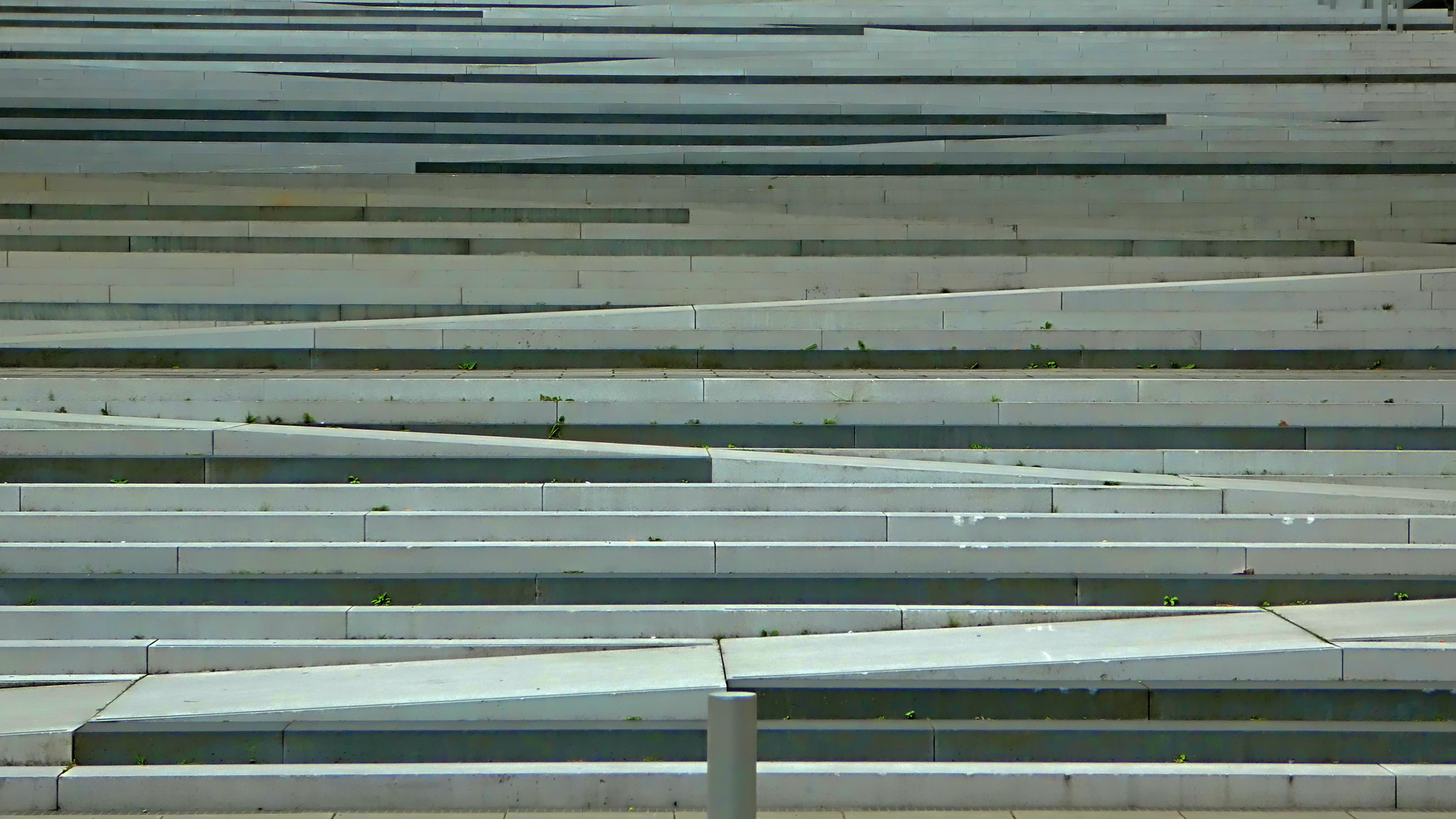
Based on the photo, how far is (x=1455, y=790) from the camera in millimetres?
4504

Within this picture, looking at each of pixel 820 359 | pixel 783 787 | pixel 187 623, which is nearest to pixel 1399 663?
pixel 783 787

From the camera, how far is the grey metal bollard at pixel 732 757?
2.41 meters

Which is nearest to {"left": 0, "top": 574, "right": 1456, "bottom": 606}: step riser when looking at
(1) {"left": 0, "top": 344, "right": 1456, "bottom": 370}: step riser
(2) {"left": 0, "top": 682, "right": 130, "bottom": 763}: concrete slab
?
(2) {"left": 0, "top": 682, "right": 130, "bottom": 763}: concrete slab

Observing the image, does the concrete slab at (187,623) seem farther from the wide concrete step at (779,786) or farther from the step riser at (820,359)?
the step riser at (820,359)

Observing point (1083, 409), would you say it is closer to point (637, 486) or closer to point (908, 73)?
point (637, 486)

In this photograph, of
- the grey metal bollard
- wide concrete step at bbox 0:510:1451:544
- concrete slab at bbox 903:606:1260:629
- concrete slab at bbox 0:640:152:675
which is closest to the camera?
the grey metal bollard

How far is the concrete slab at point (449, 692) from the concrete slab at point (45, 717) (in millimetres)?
116

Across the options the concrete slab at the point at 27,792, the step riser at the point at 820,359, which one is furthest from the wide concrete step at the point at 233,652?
the step riser at the point at 820,359

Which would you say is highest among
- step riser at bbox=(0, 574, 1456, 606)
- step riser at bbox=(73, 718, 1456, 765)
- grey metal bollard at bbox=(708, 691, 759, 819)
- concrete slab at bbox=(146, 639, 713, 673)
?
grey metal bollard at bbox=(708, 691, 759, 819)

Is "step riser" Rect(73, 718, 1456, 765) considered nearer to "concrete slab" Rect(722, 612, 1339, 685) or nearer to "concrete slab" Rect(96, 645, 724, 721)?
"concrete slab" Rect(96, 645, 724, 721)

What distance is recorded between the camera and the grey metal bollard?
2.41 m

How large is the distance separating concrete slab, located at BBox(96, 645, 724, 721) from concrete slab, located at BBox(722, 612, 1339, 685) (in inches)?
11.0

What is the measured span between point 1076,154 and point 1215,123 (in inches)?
72.6

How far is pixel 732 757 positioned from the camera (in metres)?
2.42
